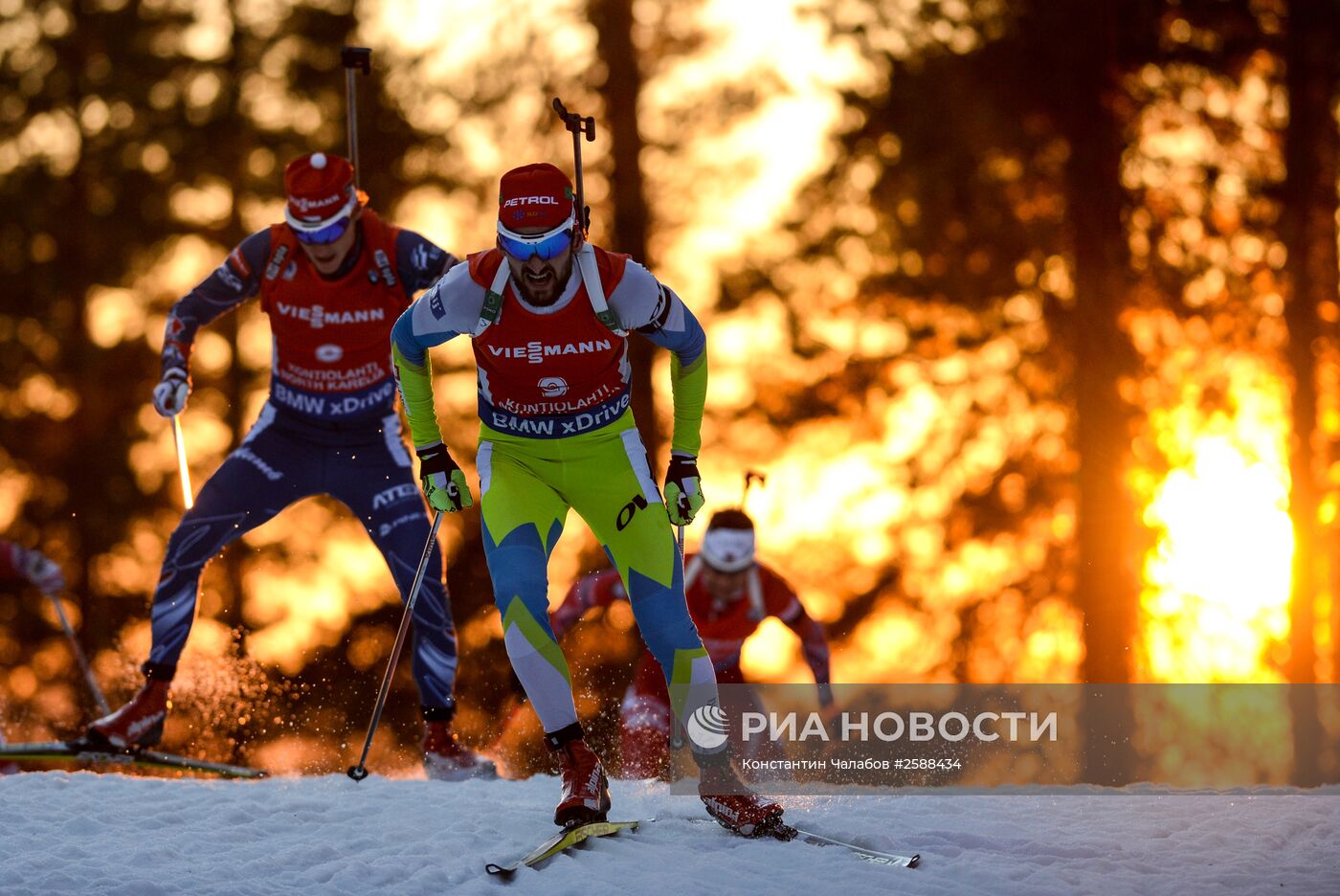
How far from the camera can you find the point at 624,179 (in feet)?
46.3

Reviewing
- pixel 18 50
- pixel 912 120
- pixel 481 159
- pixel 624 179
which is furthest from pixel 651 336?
pixel 18 50

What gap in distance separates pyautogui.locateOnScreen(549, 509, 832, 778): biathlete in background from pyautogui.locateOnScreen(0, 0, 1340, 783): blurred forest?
186 inches

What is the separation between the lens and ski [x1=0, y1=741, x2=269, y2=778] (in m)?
7.86

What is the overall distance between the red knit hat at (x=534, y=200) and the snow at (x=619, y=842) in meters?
2.22

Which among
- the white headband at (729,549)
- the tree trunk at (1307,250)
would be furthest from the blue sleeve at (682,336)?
the tree trunk at (1307,250)

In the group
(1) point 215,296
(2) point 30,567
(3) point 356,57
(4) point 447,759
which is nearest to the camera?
(4) point 447,759

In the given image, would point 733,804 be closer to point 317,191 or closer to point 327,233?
point 327,233

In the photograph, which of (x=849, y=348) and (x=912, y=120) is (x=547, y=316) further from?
(x=912, y=120)

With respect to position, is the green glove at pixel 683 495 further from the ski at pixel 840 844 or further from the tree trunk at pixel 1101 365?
the tree trunk at pixel 1101 365

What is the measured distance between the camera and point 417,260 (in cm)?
777

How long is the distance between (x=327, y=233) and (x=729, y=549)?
3446mm

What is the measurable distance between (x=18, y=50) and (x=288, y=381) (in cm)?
1036

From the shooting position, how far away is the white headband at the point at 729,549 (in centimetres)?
997

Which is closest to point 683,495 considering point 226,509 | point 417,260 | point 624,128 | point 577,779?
point 577,779
